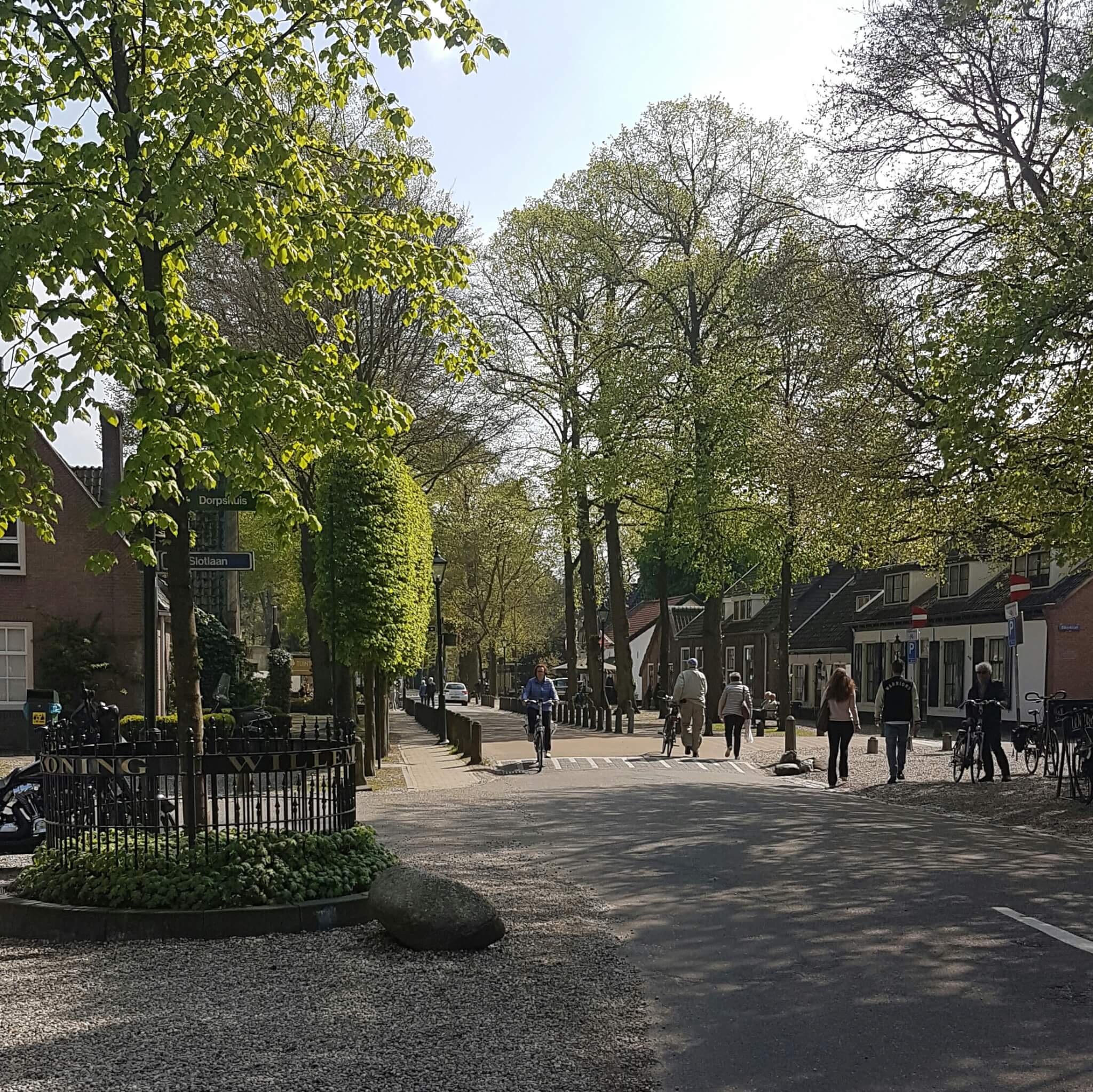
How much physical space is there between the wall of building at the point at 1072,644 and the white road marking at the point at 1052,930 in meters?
34.4

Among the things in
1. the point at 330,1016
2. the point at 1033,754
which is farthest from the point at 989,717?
the point at 330,1016

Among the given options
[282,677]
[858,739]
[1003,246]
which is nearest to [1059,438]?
[1003,246]

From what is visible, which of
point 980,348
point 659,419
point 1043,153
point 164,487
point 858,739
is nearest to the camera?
point 164,487

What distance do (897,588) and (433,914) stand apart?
156 feet

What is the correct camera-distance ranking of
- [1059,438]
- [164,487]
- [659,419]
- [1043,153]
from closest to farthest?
[164,487]
[1059,438]
[1043,153]
[659,419]

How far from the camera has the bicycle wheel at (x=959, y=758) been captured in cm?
1941

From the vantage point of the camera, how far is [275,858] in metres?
8.51

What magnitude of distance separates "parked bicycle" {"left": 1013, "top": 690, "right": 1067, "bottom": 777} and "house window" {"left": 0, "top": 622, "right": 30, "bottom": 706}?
22.4m

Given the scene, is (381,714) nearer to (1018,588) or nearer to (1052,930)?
(1018,588)

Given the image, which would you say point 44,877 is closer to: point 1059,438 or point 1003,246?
point 1059,438

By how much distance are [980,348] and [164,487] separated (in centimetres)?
859

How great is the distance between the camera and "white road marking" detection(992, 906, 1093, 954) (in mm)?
7469

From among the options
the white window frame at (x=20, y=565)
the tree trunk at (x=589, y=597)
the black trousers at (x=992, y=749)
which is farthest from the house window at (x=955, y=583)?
the white window frame at (x=20, y=565)

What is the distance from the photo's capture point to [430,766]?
2459 cm
